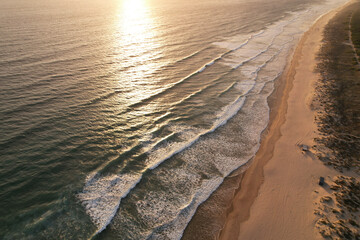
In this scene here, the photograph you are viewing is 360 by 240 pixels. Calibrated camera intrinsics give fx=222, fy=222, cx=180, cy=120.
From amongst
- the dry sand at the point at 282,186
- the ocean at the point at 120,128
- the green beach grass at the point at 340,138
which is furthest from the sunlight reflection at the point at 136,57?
the green beach grass at the point at 340,138

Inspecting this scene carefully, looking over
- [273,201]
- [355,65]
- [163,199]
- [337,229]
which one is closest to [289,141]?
[273,201]

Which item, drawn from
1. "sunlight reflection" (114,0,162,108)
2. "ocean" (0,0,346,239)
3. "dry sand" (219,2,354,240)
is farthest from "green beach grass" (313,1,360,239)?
"sunlight reflection" (114,0,162,108)

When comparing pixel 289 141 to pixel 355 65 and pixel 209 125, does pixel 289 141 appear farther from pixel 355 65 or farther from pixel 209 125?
pixel 355 65

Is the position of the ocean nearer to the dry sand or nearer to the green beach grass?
Result: the dry sand

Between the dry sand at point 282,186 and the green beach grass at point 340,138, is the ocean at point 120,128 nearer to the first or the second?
the dry sand at point 282,186

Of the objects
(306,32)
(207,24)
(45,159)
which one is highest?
(45,159)

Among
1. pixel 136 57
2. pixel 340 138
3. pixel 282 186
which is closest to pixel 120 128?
pixel 282 186

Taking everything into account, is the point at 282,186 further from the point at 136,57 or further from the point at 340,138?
the point at 136,57
